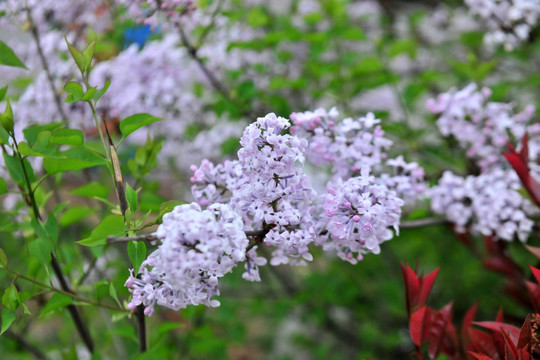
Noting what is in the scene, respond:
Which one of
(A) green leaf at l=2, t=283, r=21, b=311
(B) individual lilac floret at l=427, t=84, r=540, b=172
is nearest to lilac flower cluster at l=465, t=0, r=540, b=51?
(B) individual lilac floret at l=427, t=84, r=540, b=172

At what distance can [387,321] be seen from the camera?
107 inches

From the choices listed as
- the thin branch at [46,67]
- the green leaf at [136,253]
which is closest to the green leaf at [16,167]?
the green leaf at [136,253]

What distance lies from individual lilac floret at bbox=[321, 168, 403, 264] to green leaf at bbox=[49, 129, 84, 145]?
486 mm

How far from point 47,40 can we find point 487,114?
161 cm

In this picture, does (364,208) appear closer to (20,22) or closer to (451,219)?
(451,219)

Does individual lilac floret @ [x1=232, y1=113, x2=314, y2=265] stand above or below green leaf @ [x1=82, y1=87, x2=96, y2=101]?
below

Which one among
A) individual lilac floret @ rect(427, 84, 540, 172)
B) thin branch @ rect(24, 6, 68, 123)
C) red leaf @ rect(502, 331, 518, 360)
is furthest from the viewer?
thin branch @ rect(24, 6, 68, 123)

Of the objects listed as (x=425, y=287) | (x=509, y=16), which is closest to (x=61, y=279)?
(x=425, y=287)

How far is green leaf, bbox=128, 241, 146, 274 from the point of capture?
2.70ft

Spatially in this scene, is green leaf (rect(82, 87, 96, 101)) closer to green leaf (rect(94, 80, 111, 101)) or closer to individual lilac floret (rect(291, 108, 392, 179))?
green leaf (rect(94, 80, 111, 101))

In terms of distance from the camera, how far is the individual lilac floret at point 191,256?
2.35 feet

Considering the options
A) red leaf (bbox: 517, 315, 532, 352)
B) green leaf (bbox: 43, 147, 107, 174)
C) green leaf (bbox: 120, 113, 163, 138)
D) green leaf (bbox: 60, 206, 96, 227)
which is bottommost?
red leaf (bbox: 517, 315, 532, 352)

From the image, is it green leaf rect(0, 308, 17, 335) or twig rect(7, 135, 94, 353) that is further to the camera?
twig rect(7, 135, 94, 353)

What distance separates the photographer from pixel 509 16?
1.75 metres
